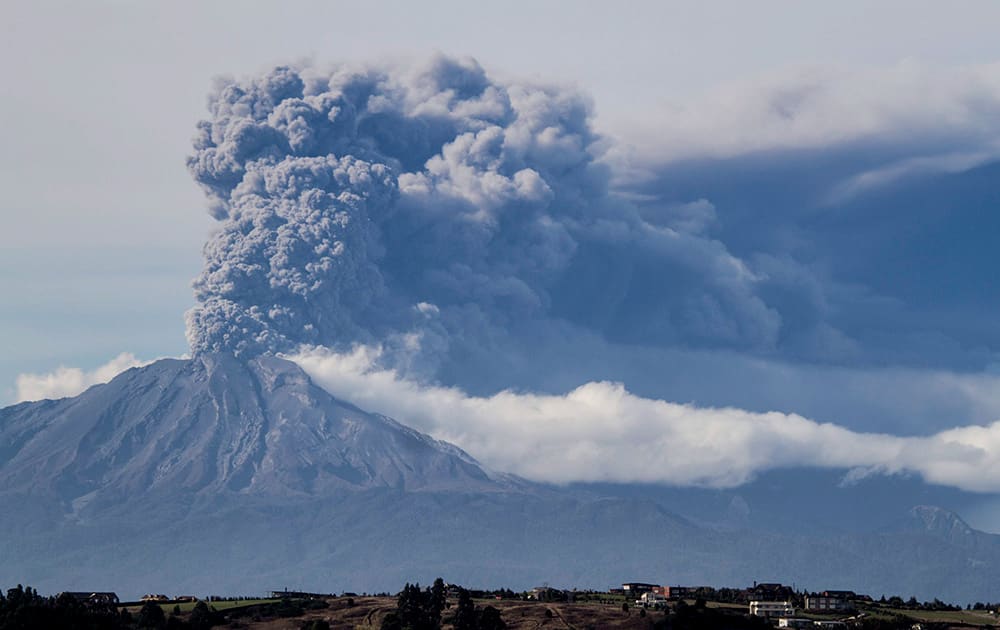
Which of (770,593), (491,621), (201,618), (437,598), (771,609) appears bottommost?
(491,621)

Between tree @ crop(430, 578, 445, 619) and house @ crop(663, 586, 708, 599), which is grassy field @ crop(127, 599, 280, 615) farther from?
house @ crop(663, 586, 708, 599)

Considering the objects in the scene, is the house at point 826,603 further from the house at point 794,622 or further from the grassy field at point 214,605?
the grassy field at point 214,605

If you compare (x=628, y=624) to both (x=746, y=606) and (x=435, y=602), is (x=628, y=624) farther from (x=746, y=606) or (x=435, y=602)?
(x=746, y=606)

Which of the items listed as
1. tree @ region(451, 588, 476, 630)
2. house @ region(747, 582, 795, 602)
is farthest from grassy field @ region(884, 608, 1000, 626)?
tree @ region(451, 588, 476, 630)

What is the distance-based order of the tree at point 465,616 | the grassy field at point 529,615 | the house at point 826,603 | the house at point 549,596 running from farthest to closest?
the house at point 549,596
the house at point 826,603
the grassy field at point 529,615
the tree at point 465,616

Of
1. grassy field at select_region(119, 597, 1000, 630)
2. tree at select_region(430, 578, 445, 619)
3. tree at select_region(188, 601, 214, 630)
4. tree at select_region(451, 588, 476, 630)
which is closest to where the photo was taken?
tree at select_region(451, 588, 476, 630)

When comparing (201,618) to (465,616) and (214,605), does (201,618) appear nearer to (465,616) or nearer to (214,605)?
(465,616)

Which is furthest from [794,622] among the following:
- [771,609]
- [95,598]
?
[95,598]

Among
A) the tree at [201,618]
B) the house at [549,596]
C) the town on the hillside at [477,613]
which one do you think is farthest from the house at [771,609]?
the tree at [201,618]

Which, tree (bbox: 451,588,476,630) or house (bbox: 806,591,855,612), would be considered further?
house (bbox: 806,591,855,612)
